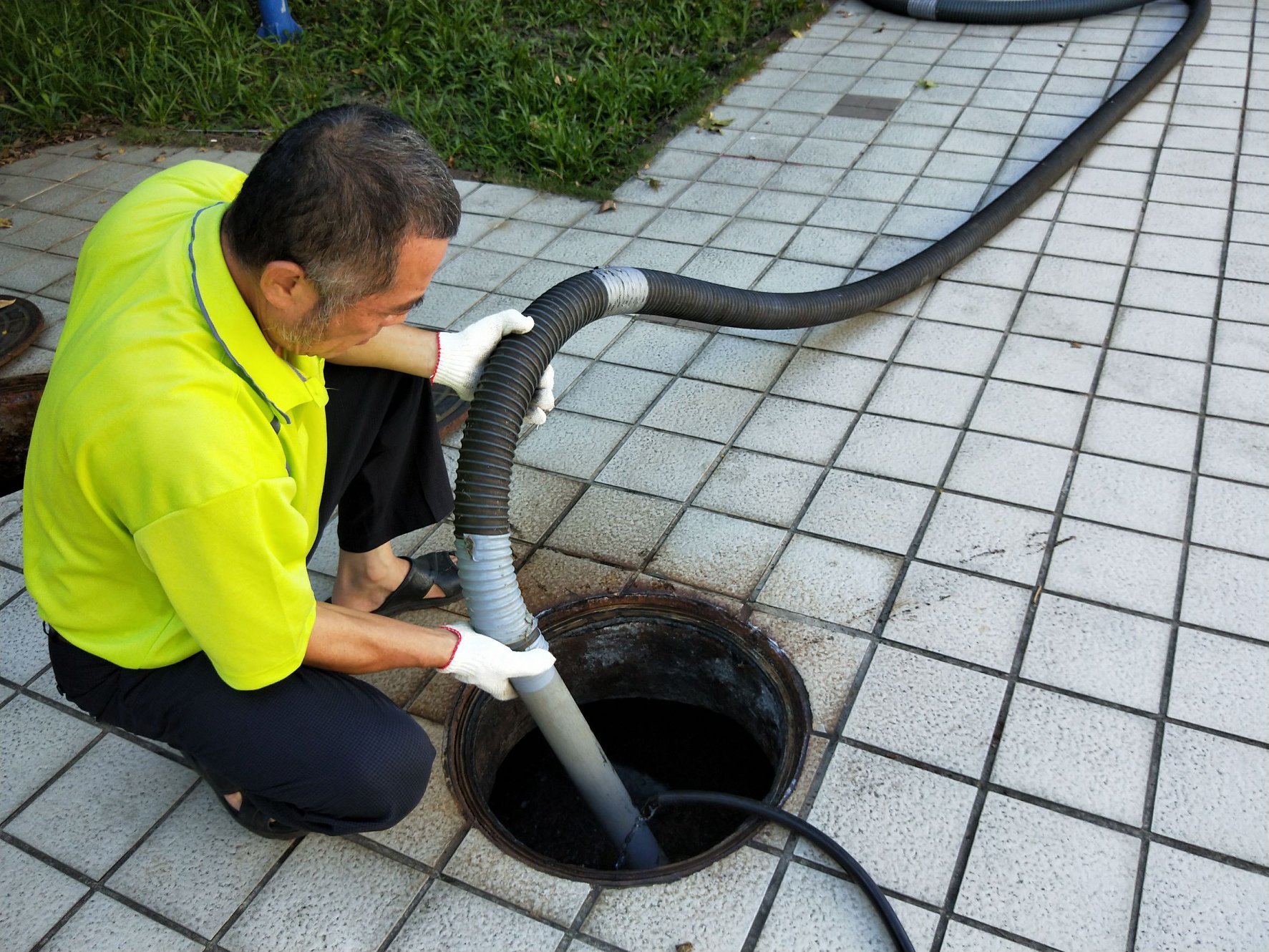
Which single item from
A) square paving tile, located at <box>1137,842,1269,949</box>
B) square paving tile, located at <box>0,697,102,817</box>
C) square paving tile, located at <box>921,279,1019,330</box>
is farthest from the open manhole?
square paving tile, located at <box>921,279,1019,330</box>

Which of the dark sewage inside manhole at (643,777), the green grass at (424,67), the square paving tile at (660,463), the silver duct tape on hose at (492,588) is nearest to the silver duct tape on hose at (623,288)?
the square paving tile at (660,463)

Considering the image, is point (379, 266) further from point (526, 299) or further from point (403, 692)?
point (526, 299)

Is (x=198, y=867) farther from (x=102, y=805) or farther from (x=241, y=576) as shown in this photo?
(x=241, y=576)

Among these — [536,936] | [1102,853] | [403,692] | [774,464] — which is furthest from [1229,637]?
[403,692]

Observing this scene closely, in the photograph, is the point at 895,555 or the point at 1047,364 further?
the point at 1047,364

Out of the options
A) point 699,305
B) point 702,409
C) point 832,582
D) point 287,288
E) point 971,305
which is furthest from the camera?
point 971,305

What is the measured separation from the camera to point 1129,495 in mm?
2697

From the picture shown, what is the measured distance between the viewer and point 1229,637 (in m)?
2.29

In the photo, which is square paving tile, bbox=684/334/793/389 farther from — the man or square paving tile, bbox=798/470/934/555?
the man

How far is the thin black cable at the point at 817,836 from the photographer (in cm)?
179

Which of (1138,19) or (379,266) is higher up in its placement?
(379,266)

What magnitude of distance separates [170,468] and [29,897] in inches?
46.0

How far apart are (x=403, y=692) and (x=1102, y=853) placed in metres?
1.52

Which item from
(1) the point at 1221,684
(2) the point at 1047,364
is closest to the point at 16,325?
(2) the point at 1047,364
